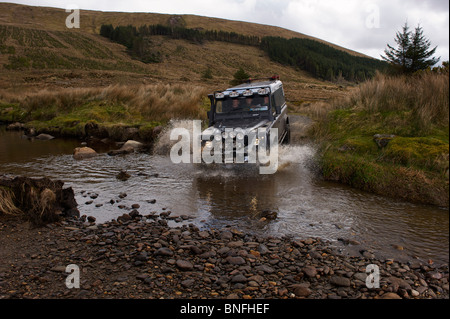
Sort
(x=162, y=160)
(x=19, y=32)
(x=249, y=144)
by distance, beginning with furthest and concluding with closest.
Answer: (x=19, y=32)
(x=162, y=160)
(x=249, y=144)

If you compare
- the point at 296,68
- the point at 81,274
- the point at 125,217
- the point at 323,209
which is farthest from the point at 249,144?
the point at 296,68

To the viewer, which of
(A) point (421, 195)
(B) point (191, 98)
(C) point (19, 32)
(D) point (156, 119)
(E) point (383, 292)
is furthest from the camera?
(C) point (19, 32)

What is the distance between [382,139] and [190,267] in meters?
5.19

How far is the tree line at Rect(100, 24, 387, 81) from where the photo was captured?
8055 centimetres

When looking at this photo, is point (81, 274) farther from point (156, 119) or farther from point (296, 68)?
point (296, 68)

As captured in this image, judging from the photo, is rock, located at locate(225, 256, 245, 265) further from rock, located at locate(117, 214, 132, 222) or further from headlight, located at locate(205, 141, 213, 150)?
headlight, located at locate(205, 141, 213, 150)

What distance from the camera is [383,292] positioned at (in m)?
4.10

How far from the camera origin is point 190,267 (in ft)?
15.8

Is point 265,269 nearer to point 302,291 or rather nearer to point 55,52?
point 302,291

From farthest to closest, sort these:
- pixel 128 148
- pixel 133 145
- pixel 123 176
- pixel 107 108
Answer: pixel 107 108
pixel 133 145
pixel 128 148
pixel 123 176

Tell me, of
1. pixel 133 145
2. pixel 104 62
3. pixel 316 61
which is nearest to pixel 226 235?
pixel 133 145

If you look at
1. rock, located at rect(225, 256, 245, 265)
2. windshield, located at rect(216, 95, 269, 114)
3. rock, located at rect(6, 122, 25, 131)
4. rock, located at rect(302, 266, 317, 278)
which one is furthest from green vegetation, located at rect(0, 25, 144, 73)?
rock, located at rect(302, 266, 317, 278)

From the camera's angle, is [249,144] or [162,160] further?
[162,160]
